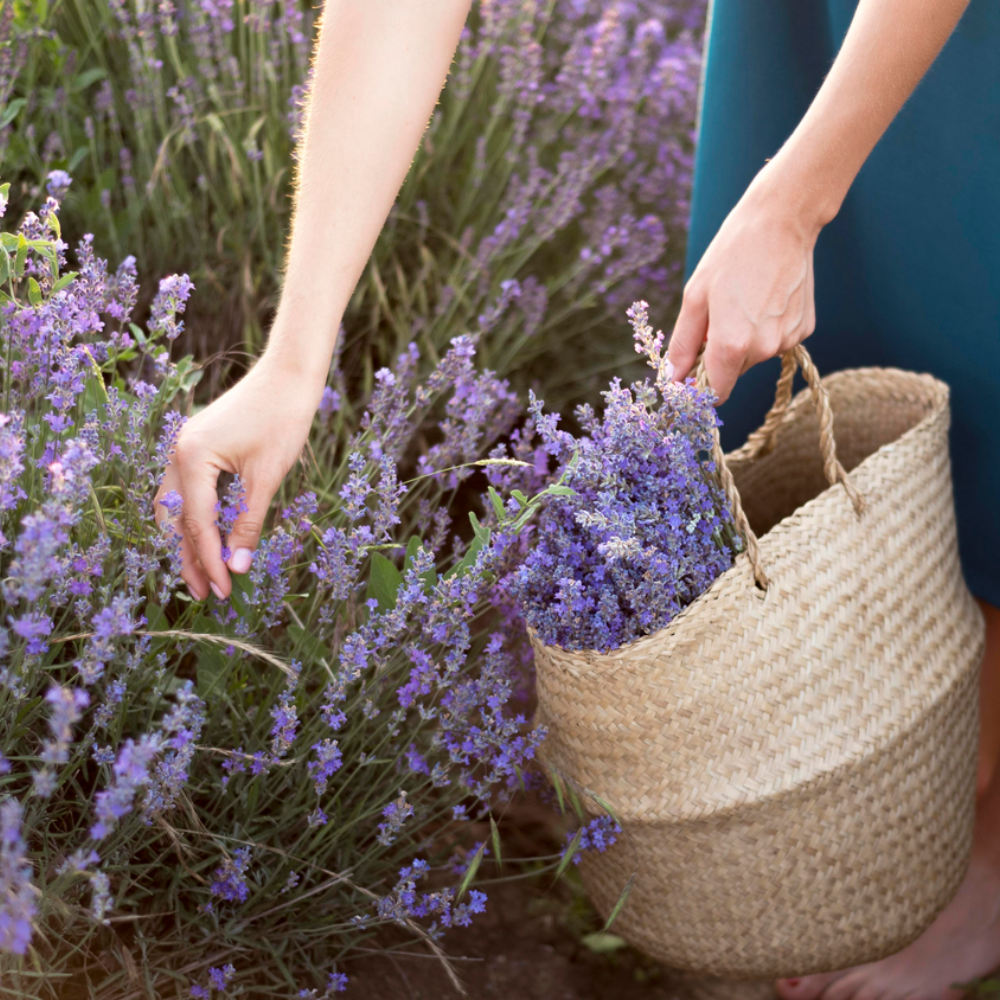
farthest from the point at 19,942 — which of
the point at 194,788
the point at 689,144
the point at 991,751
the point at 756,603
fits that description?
the point at 689,144

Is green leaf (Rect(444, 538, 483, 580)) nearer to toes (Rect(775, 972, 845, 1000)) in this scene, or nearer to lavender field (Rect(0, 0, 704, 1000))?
lavender field (Rect(0, 0, 704, 1000))

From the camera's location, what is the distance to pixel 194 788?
1.02 meters

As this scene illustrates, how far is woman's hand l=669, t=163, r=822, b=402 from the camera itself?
3.67ft

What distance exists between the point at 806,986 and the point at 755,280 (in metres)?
1.11

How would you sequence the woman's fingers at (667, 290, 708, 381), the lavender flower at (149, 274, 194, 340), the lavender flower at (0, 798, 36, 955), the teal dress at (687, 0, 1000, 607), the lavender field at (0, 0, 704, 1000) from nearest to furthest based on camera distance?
the lavender flower at (0, 798, 36, 955)
the lavender field at (0, 0, 704, 1000)
the lavender flower at (149, 274, 194, 340)
the woman's fingers at (667, 290, 708, 381)
the teal dress at (687, 0, 1000, 607)

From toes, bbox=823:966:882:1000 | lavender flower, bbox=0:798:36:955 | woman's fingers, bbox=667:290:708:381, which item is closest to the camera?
lavender flower, bbox=0:798:36:955

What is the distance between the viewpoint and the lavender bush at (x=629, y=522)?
3.42 feet

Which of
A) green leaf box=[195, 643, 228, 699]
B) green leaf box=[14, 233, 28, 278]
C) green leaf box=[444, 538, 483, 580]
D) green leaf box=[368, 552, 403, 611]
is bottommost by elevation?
green leaf box=[195, 643, 228, 699]

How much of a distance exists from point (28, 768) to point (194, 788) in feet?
0.55

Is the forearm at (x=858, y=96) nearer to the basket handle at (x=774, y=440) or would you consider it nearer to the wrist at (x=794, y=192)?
the wrist at (x=794, y=192)

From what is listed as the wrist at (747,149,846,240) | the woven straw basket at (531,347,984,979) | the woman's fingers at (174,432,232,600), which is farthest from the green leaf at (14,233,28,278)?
the wrist at (747,149,846,240)

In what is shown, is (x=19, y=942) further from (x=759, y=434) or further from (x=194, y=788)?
(x=759, y=434)

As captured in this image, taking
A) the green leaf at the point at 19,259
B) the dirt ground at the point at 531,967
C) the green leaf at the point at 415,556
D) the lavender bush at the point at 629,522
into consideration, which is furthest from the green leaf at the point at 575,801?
the green leaf at the point at 19,259

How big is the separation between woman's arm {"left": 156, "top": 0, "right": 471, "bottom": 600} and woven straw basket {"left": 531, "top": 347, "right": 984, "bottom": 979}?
1.21ft
